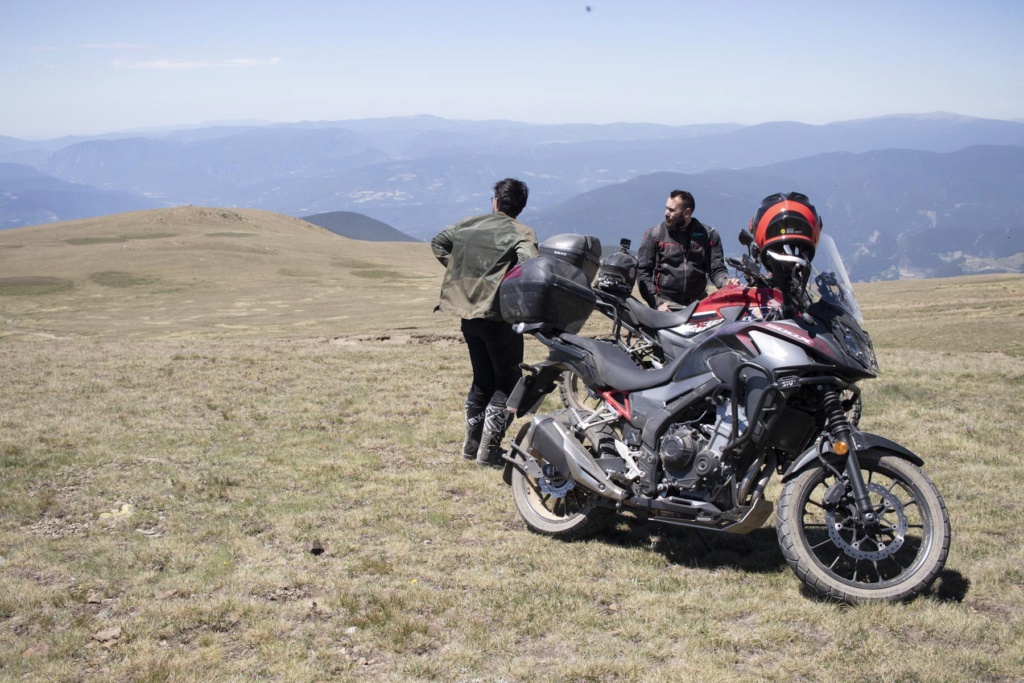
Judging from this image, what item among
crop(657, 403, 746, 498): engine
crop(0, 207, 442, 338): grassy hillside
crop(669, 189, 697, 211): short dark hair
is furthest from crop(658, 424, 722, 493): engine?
crop(0, 207, 442, 338): grassy hillside

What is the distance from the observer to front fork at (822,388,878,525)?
5.16 meters

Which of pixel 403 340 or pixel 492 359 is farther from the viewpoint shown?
pixel 403 340

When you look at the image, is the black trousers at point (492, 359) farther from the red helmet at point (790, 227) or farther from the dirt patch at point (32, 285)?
the dirt patch at point (32, 285)

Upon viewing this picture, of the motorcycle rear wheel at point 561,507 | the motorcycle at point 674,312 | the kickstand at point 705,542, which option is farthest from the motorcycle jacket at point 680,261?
the kickstand at point 705,542

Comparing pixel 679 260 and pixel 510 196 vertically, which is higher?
pixel 510 196

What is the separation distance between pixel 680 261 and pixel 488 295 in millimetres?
2982

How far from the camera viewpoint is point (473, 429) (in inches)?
364

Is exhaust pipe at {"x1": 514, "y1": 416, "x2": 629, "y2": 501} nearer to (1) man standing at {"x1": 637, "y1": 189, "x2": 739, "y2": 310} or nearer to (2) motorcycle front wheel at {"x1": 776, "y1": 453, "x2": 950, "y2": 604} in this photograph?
(2) motorcycle front wheel at {"x1": 776, "y1": 453, "x2": 950, "y2": 604}

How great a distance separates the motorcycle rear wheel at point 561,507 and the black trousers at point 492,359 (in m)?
1.72

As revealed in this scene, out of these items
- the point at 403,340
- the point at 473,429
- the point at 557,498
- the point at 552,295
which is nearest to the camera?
the point at 552,295

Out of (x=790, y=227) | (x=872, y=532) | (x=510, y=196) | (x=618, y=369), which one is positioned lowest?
(x=872, y=532)

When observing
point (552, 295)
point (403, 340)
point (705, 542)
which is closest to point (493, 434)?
point (552, 295)

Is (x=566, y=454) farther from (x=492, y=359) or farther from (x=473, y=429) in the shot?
(x=473, y=429)

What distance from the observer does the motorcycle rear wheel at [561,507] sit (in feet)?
22.3
